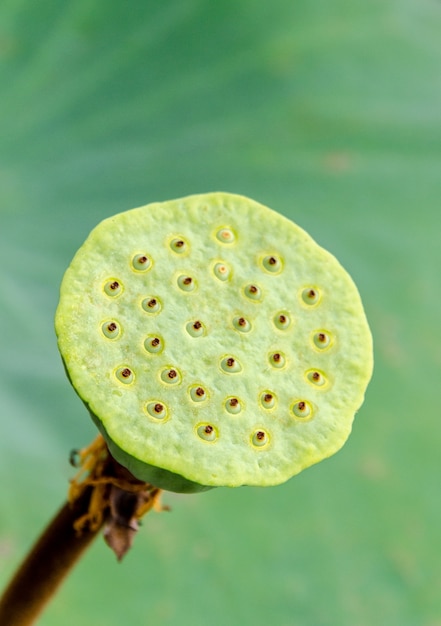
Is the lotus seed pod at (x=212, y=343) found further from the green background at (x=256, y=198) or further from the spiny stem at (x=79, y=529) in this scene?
the green background at (x=256, y=198)

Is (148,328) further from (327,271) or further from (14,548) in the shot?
(14,548)

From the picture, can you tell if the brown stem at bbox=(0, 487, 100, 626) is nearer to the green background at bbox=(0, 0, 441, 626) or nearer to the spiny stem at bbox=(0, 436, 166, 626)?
the spiny stem at bbox=(0, 436, 166, 626)

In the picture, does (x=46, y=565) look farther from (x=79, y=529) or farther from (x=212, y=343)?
(x=212, y=343)

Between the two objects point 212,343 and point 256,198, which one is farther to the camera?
point 256,198

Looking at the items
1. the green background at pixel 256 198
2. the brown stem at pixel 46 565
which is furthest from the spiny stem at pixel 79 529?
the green background at pixel 256 198

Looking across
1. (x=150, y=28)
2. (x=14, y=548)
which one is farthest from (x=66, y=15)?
(x=14, y=548)

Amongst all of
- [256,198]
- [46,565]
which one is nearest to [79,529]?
[46,565]

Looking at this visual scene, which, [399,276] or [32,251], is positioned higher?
[399,276]
